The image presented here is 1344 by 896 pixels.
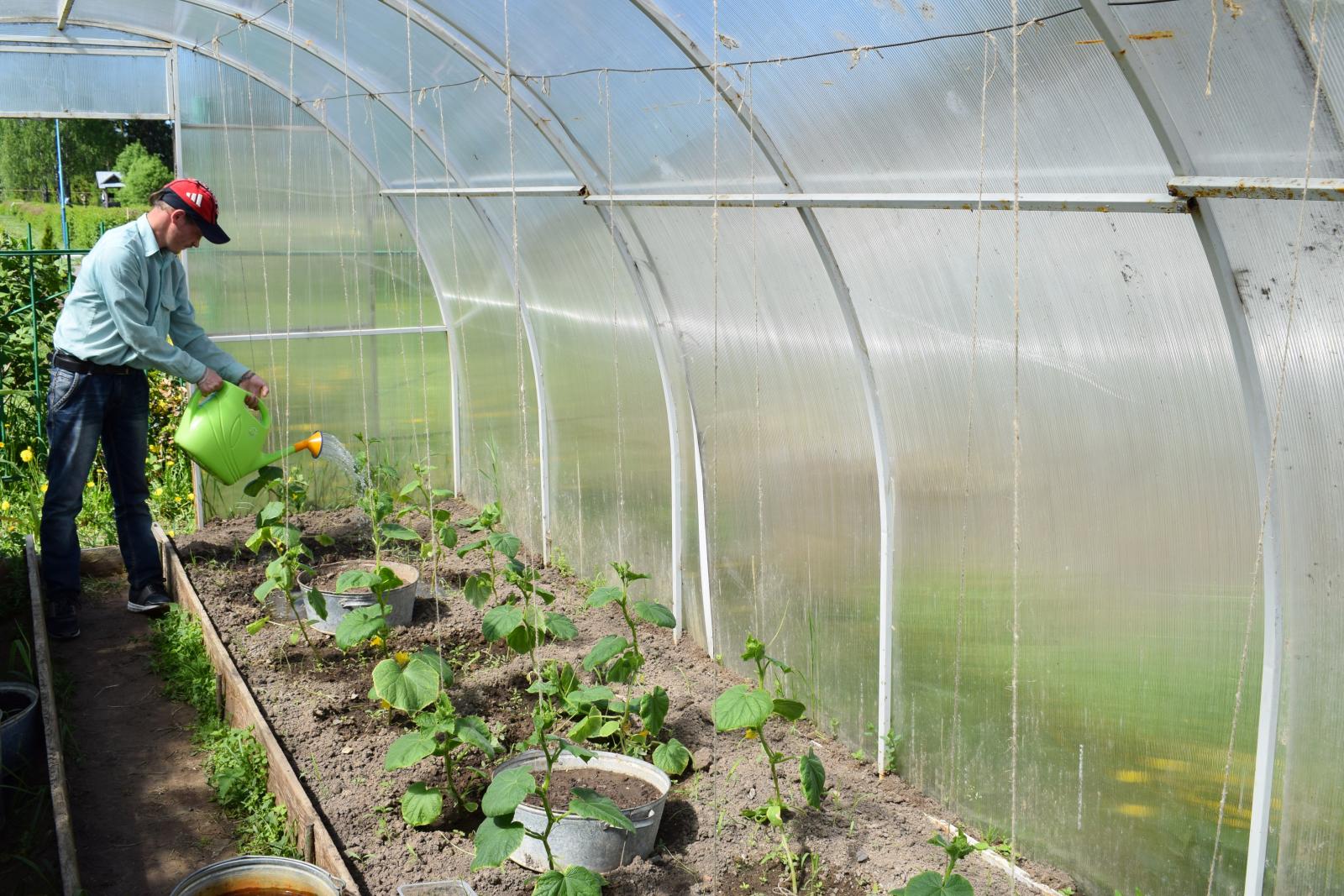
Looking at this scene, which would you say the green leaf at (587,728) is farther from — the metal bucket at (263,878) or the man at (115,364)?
the man at (115,364)

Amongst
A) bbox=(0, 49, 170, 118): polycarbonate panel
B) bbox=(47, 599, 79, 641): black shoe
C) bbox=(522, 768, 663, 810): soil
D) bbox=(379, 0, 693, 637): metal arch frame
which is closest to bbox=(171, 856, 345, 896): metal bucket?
bbox=(522, 768, 663, 810): soil

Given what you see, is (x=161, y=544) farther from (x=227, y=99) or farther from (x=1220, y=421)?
(x=1220, y=421)

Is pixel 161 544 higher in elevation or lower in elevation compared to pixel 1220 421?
lower

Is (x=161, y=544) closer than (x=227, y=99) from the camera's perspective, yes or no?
Yes

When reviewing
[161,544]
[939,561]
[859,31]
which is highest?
[859,31]

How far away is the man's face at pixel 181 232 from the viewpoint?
468 centimetres

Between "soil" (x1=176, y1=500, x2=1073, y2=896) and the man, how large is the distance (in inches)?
24.4

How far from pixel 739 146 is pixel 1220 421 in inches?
68.6

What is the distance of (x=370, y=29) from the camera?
16.6 ft

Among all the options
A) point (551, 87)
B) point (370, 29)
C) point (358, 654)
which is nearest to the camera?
point (551, 87)

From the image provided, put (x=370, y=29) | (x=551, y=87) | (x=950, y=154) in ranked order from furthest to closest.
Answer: (x=370, y=29) → (x=551, y=87) → (x=950, y=154)

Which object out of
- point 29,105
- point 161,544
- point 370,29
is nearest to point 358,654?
point 161,544

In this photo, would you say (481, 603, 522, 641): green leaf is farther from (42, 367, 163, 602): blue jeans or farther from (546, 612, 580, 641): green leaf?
(42, 367, 163, 602): blue jeans

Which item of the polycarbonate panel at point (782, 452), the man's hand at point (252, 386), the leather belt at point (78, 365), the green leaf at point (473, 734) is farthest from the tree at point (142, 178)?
the green leaf at point (473, 734)
